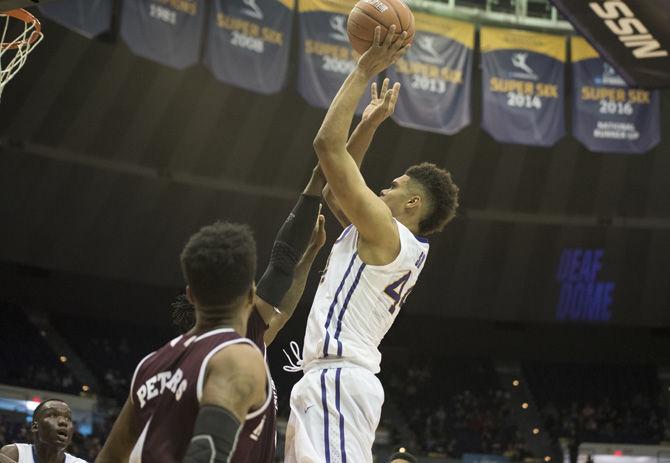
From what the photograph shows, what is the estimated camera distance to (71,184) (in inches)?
835

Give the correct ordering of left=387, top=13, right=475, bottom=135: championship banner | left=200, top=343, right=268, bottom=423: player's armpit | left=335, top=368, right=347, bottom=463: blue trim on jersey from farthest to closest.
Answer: left=387, top=13, right=475, bottom=135: championship banner → left=335, top=368, right=347, bottom=463: blue trim on jersey → left=200, top=343, right=268, bottom=423: player's armpit

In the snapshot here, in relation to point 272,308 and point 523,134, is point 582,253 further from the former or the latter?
point 272,308

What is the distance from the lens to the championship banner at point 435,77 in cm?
1705

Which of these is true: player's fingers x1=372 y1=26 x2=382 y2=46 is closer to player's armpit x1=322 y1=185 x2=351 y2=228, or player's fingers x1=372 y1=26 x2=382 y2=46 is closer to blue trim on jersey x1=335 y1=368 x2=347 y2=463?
player's armpit x1=322 y1=185 x2=351 y2=228

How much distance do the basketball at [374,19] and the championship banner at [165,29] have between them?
11027 millimetres

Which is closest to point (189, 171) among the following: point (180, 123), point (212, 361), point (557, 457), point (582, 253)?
point (180, 123)

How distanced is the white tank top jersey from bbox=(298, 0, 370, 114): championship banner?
40.0 ft

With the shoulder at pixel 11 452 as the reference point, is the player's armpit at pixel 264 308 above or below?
above

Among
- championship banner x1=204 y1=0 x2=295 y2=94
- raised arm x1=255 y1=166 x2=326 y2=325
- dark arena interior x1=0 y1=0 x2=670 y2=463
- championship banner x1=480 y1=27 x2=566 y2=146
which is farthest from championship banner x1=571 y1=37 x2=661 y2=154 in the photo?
raised arm x1=255 y1=166 x2=326 y2=325

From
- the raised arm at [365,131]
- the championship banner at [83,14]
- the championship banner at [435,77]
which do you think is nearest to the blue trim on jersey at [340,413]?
the raised arm at [365,131]

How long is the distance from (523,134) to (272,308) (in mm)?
14531

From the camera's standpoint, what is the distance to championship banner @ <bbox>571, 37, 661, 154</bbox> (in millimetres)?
17766

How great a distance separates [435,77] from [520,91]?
1.60m

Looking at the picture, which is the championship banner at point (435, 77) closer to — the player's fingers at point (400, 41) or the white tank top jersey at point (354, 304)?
the player's fingers at point (400, 41)
